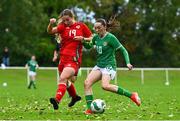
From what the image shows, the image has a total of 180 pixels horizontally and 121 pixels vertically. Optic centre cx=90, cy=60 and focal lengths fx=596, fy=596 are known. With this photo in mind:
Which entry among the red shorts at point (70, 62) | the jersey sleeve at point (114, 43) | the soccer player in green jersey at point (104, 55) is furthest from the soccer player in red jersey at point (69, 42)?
the jersey sleeve at point (114, 43)

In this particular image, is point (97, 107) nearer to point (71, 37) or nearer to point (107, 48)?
point (107, 48)

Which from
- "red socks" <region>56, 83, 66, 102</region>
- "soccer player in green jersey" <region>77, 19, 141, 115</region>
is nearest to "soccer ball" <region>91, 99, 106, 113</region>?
"soccer player in green jersey" <region>77, 19, 141, 115</region>

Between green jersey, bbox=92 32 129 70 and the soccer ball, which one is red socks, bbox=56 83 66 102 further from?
green jersey, bbox=92 32 129 70

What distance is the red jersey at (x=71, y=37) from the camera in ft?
45.0

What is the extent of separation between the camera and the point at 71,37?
13703 mm

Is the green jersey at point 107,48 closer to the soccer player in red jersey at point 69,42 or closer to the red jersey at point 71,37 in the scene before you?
the soccer player in red jersey at point 69,42

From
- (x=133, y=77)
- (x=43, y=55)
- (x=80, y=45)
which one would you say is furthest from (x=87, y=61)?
(x=80, y=45)

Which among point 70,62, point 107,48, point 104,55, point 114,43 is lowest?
point 70,62

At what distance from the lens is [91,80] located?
13.3m

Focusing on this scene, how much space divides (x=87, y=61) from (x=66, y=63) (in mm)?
52915

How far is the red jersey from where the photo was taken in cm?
1373

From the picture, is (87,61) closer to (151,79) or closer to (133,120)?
(151,79)

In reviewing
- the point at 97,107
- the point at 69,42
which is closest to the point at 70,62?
the point at 69,42

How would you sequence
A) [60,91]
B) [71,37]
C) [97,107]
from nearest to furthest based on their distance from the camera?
[97,107], [60,91], [71,37]
